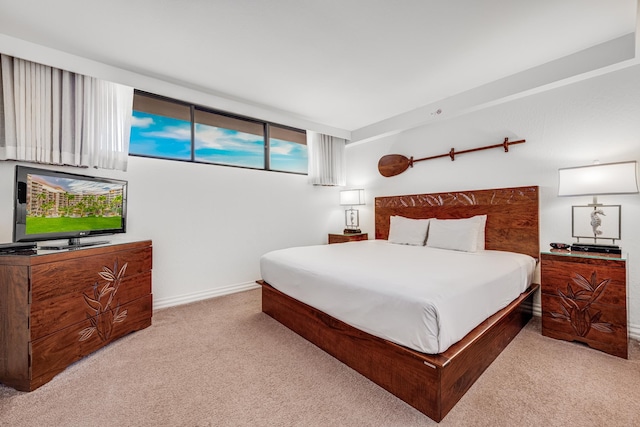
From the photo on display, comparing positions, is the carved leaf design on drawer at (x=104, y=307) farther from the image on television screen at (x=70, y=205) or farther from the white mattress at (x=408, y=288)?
the white mattress at (x=408, y=288)

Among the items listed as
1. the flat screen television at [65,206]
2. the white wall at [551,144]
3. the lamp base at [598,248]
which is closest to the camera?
the flat screen television at [65,206]

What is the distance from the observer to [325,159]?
4.63 meters

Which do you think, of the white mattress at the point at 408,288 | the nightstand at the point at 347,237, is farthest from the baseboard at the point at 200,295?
the nightstand at the point at 347,237

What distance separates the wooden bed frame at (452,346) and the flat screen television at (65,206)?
5.51 ft

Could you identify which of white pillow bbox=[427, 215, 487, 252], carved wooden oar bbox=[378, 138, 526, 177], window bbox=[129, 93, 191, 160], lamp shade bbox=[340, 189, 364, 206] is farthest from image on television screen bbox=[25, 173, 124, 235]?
carved wooden oar bbox=[378, 138, 526, 177]

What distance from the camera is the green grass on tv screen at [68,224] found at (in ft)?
6.28

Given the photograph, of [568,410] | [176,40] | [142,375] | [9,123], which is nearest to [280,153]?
[176,40]

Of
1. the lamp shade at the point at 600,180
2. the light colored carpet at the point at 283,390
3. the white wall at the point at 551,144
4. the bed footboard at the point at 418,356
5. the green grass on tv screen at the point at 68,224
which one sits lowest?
the light colored carpet at the point at 283,390

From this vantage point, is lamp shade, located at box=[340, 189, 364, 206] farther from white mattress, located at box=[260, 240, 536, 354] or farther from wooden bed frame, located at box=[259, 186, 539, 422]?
white mattress, located at box=[260, 240, 536, 354]

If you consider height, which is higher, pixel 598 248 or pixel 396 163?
pixel 396 163

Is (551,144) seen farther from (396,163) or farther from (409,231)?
(396,163)

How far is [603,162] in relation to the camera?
2418mm

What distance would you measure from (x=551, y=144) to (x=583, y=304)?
1.61m

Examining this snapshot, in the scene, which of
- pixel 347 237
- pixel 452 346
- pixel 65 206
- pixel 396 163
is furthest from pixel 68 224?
pixel 396 163
